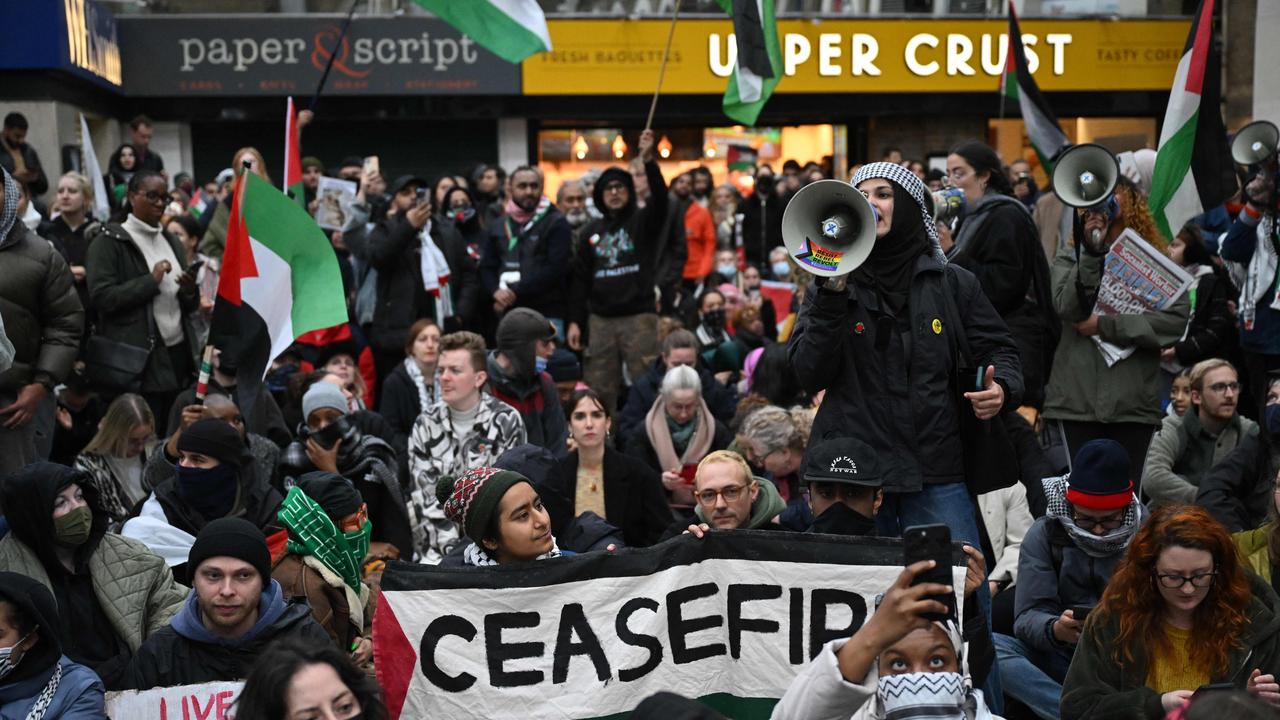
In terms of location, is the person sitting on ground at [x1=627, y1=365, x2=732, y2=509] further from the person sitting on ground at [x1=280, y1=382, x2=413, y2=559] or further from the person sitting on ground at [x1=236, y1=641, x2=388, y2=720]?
the person sitting on ground at [x1=236, y1=641, x2=388, y2=720]

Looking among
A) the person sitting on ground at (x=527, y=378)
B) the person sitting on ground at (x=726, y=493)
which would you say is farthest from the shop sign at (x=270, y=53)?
the person sitting on ground at (x=726, y=493)

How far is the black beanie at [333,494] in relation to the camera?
6418 millimetres

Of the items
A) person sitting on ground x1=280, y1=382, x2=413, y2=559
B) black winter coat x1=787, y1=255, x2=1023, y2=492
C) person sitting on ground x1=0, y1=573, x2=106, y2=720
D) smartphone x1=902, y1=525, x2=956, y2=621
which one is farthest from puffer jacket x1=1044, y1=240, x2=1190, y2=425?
person sitting on ground x1=0, y1=573, x2=106, y2=720

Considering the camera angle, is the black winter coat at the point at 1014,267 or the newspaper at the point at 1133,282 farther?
the newspaper at the point at 1133,282

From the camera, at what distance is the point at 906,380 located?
5.14m

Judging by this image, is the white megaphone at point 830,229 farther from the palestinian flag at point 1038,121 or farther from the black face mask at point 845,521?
the palestinian flag at point 1038,121

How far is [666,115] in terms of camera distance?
21.7 metres

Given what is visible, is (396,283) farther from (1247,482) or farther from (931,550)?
(931,550)

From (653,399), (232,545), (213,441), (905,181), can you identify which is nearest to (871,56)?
(653,399)

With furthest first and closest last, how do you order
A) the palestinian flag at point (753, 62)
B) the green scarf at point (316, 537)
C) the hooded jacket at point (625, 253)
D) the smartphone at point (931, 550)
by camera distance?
the hooded jacket at point (625, 253) < the palestinian flag at point (753, 62) < the green scarf at point (316, 537) < the smartphone at point (931, 550)

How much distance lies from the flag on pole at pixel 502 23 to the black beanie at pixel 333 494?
150 inches

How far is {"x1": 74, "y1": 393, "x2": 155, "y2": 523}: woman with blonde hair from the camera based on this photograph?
7.89m

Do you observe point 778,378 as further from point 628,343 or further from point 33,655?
point 33,655

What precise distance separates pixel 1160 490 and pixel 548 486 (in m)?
3.10
